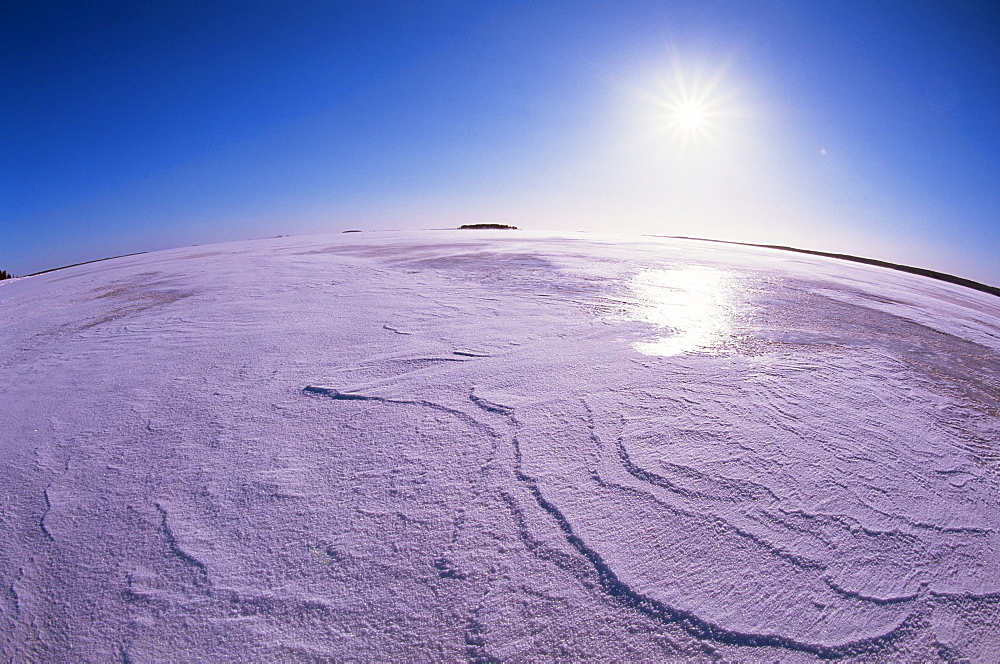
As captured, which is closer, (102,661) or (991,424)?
(102,661)

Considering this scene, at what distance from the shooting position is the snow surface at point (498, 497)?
59 centimetres

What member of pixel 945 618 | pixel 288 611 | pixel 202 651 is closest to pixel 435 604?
pixel 288 611

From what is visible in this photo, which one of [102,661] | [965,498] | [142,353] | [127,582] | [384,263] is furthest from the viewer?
[384,263]

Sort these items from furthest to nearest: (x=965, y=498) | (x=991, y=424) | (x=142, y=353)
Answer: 1. (x=142, y=353)
2. (x=991, y=424)
3. (x=965, y=498)

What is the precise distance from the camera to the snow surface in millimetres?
587

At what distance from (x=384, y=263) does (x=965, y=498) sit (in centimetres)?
360

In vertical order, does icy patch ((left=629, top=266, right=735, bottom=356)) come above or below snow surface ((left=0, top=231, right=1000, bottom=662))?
above

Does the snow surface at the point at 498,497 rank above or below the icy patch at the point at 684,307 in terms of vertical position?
below

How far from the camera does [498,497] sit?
0.79 meters

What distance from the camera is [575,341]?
61.4 inches

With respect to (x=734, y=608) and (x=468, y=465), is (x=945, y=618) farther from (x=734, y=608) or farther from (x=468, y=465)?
(x=468, y=465)

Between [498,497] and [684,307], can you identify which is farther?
[684,307]

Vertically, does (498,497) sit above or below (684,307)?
below

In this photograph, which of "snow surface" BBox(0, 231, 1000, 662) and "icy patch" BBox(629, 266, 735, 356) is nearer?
"snow surface" BBox(0, 231, 1000, 662)
